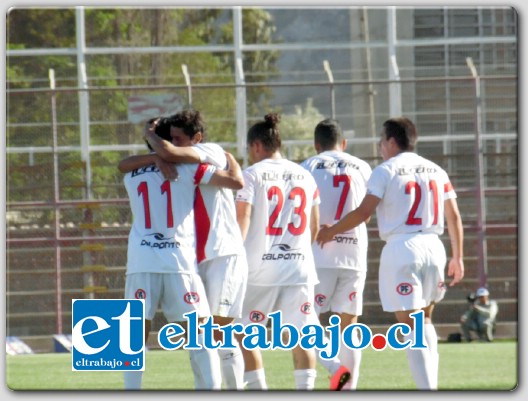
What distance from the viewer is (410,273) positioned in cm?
955

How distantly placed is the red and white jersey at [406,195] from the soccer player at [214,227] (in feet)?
3.57

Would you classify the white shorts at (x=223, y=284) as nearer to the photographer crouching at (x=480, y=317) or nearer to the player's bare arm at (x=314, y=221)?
the player's bare arm at (x=314, y=221)

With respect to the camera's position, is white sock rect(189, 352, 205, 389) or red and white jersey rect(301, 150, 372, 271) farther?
red and white jersey rect(301, 150, 372, 271)

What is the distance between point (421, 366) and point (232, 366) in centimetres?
129

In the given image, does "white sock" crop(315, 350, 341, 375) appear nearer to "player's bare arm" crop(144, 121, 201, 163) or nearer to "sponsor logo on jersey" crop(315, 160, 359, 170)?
"sponsor logo on jersey" crop(315, 160, 359, 170)

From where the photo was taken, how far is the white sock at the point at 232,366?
9305mm

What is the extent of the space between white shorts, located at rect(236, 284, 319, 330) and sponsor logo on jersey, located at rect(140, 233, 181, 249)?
3.82 feet

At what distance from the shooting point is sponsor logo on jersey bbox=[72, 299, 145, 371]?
358 inches

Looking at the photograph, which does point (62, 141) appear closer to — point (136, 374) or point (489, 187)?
point (489, 187)

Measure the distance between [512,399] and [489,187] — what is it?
1086 centimetres

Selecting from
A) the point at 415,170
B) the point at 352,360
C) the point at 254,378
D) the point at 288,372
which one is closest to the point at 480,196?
the point at 288,372

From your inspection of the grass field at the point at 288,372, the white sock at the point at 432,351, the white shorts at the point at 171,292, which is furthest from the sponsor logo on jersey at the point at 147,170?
the white sock at the point at 432,351

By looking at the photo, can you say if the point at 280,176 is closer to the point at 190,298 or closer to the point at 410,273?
the point at 410,273

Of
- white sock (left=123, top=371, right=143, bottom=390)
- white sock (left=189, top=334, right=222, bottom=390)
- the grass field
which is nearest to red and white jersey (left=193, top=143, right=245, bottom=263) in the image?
white sock (left=189, top=334, right=222, bottom=390)
